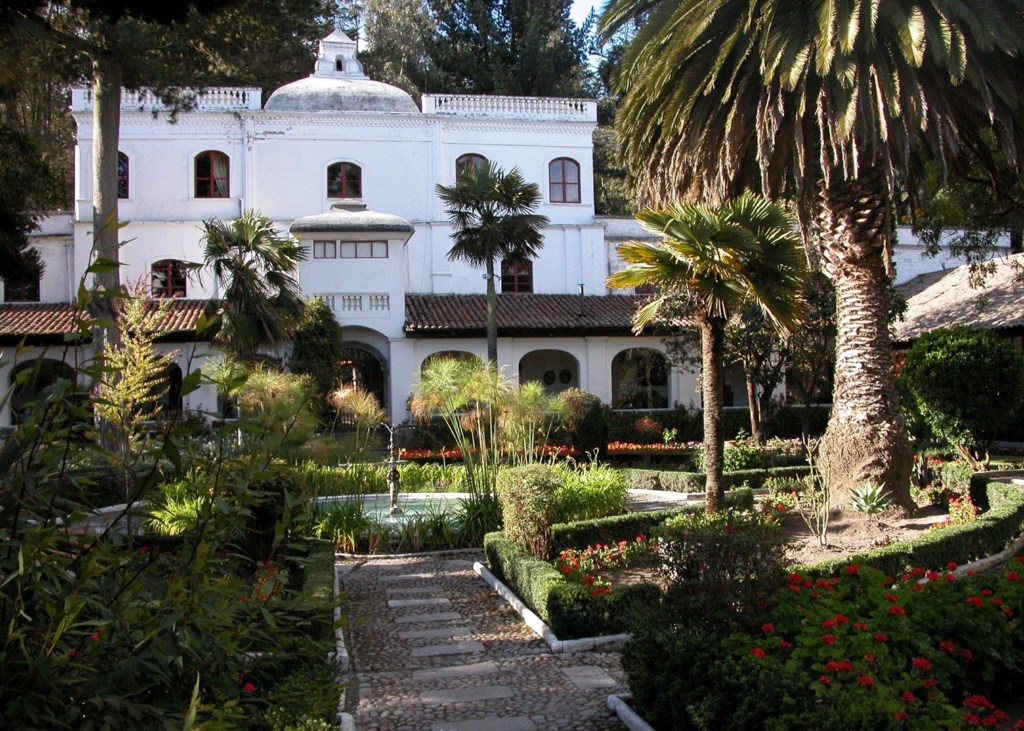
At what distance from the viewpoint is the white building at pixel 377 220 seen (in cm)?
2689

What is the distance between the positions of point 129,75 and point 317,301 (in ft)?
28.1

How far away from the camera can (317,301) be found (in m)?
25.4

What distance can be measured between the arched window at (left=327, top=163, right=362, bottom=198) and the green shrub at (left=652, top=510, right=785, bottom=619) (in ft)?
81.0

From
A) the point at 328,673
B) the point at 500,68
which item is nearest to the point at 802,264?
the point at 328,673

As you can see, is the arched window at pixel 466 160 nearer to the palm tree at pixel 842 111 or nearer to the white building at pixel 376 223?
the white building at pixel 376 223

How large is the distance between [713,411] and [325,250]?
58.3 ft

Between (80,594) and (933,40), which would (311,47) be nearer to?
(933,40)

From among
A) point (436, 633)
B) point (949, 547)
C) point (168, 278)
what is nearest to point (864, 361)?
point (949, 547)

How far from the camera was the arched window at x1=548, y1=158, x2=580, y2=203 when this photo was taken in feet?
102

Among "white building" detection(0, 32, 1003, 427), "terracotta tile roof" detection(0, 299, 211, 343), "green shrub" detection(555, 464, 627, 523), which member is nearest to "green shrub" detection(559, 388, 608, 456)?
"white building" detection(0, 32, 1003, 427)

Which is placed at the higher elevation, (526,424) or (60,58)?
(60,58)

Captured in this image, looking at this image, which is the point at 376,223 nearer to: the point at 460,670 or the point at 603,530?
the point at 603,530

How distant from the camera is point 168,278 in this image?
29.0 m

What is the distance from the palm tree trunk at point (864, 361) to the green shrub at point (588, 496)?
276 centimetres
